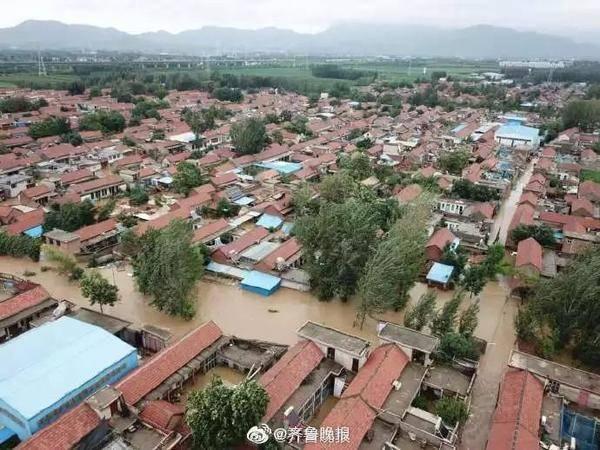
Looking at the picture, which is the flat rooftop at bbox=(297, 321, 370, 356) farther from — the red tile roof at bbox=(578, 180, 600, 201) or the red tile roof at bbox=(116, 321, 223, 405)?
the red tile roof at bbox=(578, 180, 600, 201)

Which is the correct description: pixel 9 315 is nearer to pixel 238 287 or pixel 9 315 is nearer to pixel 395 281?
pixel 238 287

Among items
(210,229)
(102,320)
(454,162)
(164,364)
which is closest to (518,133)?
(454,162)

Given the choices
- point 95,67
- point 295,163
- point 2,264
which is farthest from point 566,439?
point 95,67

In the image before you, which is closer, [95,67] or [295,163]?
[295,163]

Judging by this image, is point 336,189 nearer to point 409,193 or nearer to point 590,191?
point 409,193

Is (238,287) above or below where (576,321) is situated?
below

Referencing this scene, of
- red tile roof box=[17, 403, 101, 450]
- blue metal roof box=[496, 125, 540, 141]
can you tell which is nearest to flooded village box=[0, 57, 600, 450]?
red tile roof box=[17, 403, 101, 450]

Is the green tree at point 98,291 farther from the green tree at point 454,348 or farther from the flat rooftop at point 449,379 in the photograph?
the green tree at point 454,348
